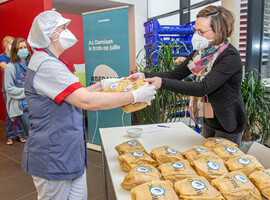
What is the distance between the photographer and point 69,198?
4.91 feet

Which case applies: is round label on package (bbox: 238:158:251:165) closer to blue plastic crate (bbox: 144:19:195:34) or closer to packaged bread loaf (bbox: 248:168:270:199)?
packaged bread loaf (bbox: 248:168:270:199)

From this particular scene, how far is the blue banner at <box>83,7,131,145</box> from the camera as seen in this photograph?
3.41 metres

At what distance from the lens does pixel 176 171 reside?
1149 mm

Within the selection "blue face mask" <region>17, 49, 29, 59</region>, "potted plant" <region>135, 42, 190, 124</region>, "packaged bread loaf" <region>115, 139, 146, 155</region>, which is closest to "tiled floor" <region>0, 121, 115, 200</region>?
"potted plant" <region>135, 42, 190, 124</region>

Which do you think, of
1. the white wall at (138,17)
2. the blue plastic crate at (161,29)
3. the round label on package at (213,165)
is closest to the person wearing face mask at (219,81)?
the round label on package at (213,165)

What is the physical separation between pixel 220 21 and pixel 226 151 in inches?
33.3

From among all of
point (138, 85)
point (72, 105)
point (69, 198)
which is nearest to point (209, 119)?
point (138, 85)

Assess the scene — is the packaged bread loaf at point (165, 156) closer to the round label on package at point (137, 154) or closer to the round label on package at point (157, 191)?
the round label on package at point (137, 154)

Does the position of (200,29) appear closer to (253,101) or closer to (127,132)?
(127,132)

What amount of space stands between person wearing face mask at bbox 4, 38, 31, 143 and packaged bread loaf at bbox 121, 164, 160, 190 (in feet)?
10.0

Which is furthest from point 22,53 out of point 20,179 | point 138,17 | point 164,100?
point 138,17

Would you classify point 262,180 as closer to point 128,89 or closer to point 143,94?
point 143,94

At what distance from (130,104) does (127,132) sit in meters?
0.50

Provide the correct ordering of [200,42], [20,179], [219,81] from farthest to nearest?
[20,179], [200,42], [219,81]
